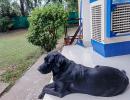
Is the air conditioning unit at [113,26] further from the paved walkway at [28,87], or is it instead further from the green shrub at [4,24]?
the green shrub at [4,24]

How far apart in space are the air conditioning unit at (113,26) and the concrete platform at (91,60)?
0.68 feet

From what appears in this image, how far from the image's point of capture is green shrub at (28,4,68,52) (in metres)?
7.29

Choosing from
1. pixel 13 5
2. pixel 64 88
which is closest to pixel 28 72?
pixel 64 88

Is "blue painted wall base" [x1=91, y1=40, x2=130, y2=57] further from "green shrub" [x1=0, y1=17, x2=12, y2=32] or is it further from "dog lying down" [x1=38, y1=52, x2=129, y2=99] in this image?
"green shrub" [x1=0, y1=17, x2=12, y2=32]

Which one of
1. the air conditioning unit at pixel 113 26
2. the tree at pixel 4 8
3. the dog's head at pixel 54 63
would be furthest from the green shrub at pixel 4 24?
the dog's head at pixel 54 63

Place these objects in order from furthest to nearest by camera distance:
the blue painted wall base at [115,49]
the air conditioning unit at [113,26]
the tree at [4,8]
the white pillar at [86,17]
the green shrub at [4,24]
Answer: the tree at [4,8] → the green shrub at [4,24] → the white pillar at [86,17] → the blue painted wall base at [115,49] → the air conditioning unit at [113,26]

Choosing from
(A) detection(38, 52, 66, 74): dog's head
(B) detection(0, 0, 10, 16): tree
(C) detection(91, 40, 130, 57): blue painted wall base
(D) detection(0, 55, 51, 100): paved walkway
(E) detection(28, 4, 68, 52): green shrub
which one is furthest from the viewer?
(B) detection(0, 0, 10, 16): tree

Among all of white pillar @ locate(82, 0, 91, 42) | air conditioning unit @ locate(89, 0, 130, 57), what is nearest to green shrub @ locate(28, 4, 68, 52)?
white pillar @ locate(82, 0, 91, 42)

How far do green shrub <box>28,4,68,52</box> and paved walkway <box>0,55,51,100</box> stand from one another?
2.07m

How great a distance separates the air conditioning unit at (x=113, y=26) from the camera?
5223 millimetres

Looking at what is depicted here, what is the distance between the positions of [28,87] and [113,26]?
2104 millimetres

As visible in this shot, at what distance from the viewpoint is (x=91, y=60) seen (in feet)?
17.1

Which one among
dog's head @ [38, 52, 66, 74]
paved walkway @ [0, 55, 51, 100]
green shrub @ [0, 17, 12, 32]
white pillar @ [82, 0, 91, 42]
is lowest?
paved walkway @ [0, 55, 51, 100]

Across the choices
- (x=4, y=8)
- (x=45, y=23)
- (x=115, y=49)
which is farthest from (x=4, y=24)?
(x=115, y=49)
